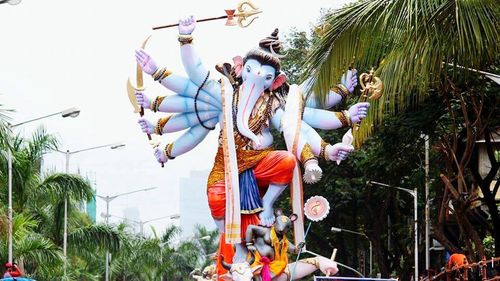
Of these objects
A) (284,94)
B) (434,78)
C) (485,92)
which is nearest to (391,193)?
(485,92)

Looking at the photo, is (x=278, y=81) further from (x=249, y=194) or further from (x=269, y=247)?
(x=269, y=247)

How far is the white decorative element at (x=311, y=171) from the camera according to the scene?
1955 cm

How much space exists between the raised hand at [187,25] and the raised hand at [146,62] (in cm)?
78

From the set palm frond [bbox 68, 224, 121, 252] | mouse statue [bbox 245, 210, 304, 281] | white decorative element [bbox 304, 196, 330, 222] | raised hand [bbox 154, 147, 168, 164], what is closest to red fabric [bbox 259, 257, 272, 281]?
mouse statue [bbox 245, 210, 304, 281]

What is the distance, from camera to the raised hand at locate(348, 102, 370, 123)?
63.5ft

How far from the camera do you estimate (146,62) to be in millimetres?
20453

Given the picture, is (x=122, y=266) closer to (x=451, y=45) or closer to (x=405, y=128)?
(x=405, y=128)

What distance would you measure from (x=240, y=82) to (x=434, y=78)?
780cm

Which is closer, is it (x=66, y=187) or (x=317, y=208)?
(x=317, y=208)

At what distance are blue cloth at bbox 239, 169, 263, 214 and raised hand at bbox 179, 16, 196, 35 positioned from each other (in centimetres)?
261

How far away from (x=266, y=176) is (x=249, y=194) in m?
0.43

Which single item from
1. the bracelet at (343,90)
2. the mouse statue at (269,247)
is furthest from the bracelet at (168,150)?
the bracelet at (343,90)

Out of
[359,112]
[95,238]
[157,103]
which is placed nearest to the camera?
[359,112]

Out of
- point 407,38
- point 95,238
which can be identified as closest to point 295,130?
point 407,38
